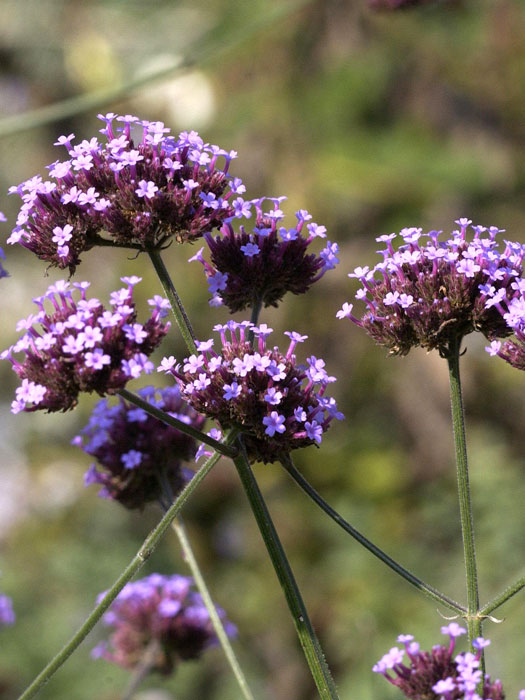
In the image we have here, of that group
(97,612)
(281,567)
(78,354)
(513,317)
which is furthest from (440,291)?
(97,612)

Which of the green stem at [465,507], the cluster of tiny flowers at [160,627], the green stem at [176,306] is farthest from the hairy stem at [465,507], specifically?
the cluster of tiny flowers at [160,627]

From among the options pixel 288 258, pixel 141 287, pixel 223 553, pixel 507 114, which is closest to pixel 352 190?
pixel 507 114

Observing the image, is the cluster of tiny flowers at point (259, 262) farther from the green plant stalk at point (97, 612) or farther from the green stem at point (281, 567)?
the green plant stalk at point (97, 612)

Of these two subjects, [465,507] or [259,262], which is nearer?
[465,507]

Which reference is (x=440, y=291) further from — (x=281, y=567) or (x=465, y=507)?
(x=281, y=567)

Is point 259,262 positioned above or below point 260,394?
above

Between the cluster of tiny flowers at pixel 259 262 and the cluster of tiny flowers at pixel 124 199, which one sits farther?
the cluster of tiny flowers at pixel 259 262

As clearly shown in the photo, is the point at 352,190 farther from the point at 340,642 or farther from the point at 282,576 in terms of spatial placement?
the point at 282,576
